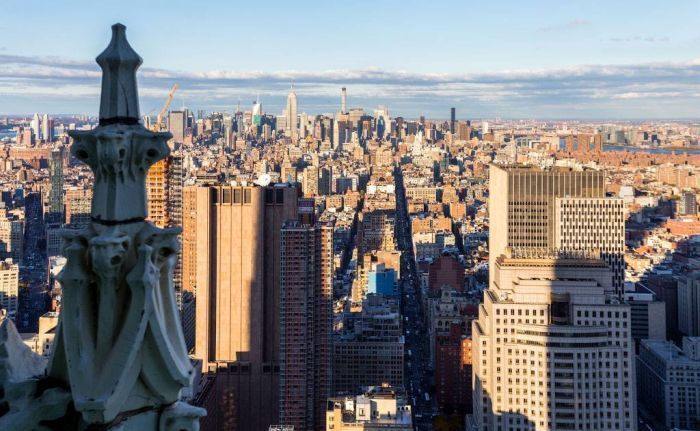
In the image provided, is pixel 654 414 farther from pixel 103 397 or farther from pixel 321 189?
pixel 321 189

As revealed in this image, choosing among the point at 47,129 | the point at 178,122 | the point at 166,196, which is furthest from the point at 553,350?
the point at 178,122

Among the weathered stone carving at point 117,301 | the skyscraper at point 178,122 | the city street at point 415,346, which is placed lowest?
the city street at point 415,346

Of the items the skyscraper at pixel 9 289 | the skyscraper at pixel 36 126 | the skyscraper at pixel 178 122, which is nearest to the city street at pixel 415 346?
the skyscraper at pixel 9 289

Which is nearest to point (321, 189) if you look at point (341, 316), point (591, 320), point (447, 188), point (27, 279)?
point (447, 188)

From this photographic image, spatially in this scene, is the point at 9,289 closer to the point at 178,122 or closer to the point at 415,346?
the point at 415,346

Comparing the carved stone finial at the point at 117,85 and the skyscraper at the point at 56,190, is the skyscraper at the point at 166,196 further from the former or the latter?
the carved stone finial at the point at 117,85

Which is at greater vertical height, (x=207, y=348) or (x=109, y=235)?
(x=109, y=235)
